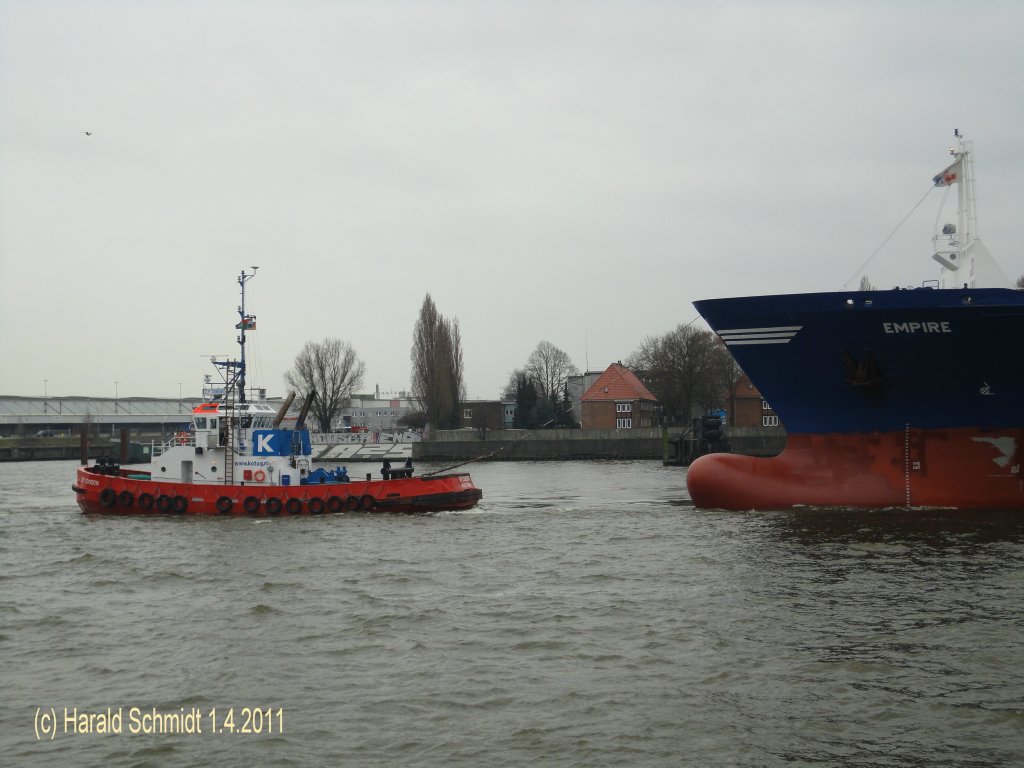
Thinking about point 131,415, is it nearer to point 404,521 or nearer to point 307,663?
point 404,521

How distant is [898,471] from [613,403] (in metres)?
47.6

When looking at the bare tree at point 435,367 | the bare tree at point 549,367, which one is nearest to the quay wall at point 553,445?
the bare tree at point 435,367

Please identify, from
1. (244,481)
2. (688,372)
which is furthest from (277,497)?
(688,372)

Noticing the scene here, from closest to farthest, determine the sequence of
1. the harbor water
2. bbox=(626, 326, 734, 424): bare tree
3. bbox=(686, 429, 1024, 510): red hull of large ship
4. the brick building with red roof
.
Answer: the harbor water → bbox=(686, 429, 1024, 510): red hull of large ship → bbox=(626, 326, 734, 424): bare tree → the brick building with red roof

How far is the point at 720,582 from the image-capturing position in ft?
40.1

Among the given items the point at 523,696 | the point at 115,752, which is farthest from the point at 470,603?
the point at 115,752

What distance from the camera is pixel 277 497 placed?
829 inches

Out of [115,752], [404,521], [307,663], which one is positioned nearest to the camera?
[115,752]

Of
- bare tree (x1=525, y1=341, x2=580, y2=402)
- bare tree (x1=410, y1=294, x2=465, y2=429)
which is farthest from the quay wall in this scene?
bare tree (x1=525, y1=341, x2=580, y2=402)

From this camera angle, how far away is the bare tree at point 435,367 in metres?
60.3

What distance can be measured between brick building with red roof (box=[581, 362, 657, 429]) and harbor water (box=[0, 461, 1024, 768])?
47.5 m

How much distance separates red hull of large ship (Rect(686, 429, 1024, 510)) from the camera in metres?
16.7

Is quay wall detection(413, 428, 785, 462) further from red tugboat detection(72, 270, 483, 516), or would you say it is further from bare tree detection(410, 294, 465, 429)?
red tugboat detection(72, 270, 483, 516)

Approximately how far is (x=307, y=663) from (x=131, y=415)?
90.6m
